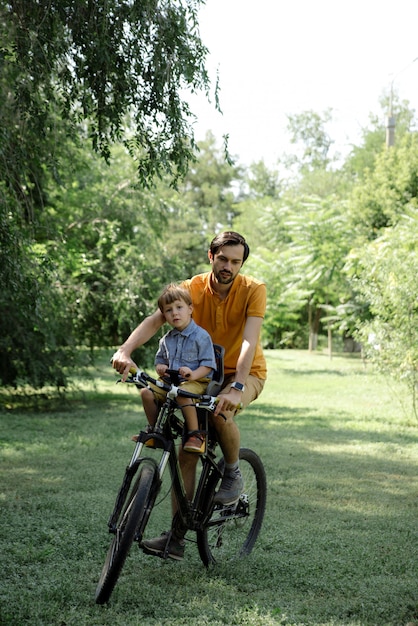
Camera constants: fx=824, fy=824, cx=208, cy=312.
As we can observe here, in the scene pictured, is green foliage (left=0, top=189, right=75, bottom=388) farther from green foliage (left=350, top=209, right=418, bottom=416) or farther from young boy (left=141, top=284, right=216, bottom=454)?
young boy (left=141, top=284, right=216, bottom=454)

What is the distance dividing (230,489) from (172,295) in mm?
1271

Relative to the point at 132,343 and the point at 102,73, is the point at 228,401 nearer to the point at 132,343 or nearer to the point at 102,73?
the point at 132,343

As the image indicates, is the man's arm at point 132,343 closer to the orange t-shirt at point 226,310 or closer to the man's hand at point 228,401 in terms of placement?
the orange t-shirt at point 226,310

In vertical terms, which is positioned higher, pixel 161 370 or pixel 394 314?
pixel 394 314

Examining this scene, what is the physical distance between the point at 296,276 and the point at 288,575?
968 inches

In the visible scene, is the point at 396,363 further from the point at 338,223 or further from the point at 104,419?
the point at 338,223

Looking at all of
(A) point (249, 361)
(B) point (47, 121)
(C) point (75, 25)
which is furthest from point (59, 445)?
(A) point (249, 361)

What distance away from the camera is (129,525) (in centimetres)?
394

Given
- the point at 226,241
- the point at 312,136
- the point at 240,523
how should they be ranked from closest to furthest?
the point at 226,241, the point at 240,523, the point at 312,136

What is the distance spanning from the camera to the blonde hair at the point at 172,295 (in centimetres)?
445

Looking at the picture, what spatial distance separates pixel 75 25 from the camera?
6.30 meters

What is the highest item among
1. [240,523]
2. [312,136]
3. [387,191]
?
[312,136]

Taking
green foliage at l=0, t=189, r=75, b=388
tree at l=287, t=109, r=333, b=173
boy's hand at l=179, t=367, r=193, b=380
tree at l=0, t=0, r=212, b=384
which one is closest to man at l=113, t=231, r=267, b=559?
boy's hand at l=179, t=367, r=193, b=380

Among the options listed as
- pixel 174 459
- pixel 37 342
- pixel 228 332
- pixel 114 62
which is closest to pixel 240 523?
pixel 174 459
